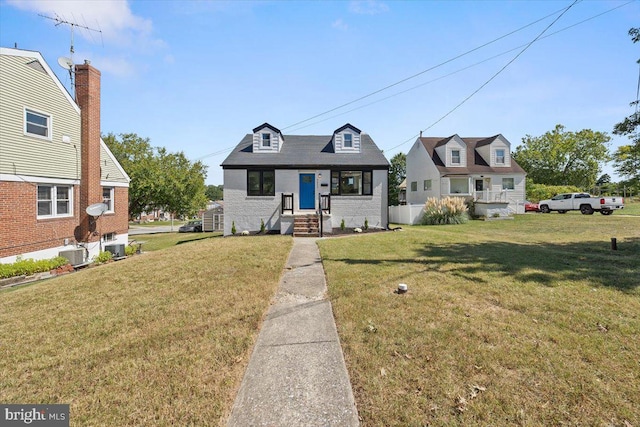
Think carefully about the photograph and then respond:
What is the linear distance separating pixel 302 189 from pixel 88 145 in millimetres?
11032

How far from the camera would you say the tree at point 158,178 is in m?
25.5

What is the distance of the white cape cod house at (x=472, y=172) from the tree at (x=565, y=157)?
20193mm

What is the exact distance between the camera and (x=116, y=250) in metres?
14.5

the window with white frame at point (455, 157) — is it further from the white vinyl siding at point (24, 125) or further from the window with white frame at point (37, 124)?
the window with white frame at point (37, 124)

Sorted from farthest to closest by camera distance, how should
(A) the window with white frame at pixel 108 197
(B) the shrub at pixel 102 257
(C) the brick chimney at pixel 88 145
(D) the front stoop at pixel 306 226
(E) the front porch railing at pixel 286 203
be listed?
(E) the front porch railing at pixel 286 203 → (A) the window with white frame at pixel 108 197 → (D) the front stoop at pixel 306 226 → (C) the brick chimney at pixel 88 145 → (B) the shrub at pixel 102 257

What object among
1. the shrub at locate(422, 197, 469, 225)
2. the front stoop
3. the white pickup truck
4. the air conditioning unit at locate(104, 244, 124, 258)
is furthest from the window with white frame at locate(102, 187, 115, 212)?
the white pickup truck

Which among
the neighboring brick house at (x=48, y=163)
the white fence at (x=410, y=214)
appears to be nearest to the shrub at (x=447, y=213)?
the white fence at (x=410, y=214)

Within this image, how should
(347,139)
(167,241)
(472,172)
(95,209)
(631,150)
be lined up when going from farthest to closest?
1. (472,172)
2. (167,241)
3. (347,139)
4. (95,209)
5. (631,150)

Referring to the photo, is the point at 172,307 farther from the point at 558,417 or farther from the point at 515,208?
the point at 515,208

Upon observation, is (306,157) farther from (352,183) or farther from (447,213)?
(447,213)

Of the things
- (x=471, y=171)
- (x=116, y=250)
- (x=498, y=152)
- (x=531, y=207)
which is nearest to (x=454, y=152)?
(x=471, y=171)

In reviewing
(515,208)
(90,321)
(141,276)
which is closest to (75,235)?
(141,276)

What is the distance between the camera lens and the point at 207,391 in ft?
8.88

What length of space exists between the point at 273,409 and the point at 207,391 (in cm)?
71
